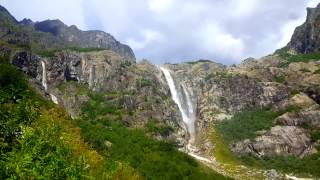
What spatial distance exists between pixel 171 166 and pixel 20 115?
141096mm

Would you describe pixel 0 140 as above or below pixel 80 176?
above

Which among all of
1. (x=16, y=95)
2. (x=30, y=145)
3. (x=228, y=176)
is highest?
(x=16, y=95)

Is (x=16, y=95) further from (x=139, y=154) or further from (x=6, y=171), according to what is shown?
(x=139, y=154)

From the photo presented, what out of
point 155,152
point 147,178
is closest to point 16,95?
point 147,178

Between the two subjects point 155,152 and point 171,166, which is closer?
point 171,166

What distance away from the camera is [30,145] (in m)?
37.5

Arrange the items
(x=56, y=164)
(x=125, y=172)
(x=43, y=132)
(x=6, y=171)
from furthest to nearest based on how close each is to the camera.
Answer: (x=125, y=172) < (x=43, y=132) < (x=56, y=164) < (x=6, y=171)

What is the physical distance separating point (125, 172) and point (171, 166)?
89.1 m

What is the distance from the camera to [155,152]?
19512 centimetres

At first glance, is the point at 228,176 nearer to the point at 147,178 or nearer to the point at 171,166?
the point at 171,166

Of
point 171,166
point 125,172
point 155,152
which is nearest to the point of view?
point 125,172

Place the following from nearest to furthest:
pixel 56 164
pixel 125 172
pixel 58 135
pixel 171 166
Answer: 1. pixel 56 164
2. pixel 58 135
3. pixel 125 172
4. pixel 171 166

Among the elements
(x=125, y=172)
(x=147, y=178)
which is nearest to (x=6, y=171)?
(x=125, y=172)

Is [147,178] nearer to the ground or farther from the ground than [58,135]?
nearer to the ground
